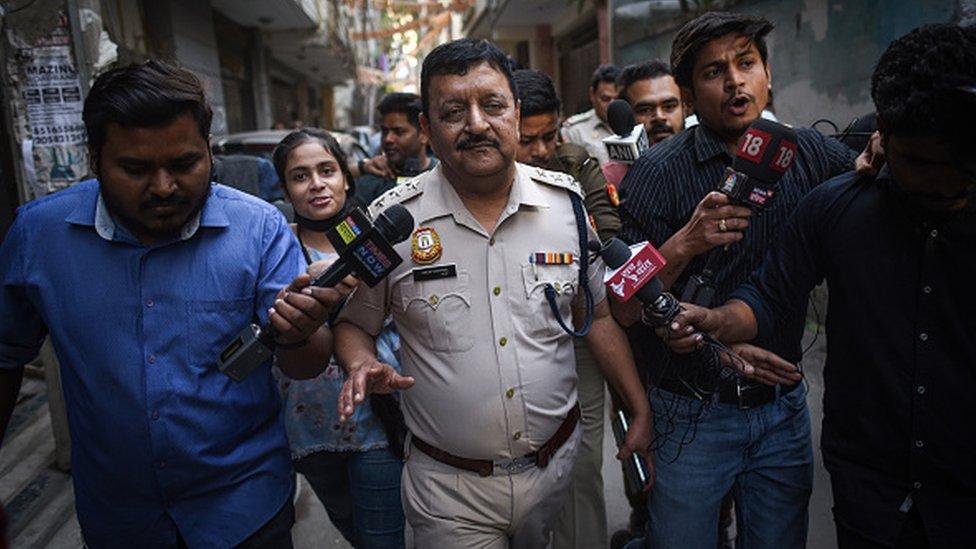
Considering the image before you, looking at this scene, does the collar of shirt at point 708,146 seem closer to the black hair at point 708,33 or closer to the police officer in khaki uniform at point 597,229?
the black hair at point 708,33

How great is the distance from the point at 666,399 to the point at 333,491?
1.31 metres

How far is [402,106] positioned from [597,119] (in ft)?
6.11

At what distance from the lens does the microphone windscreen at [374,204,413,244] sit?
64.0 inches

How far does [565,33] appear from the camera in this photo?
617 inches

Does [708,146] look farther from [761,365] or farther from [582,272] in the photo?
[761,365]

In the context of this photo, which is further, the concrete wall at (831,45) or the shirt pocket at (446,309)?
the concrete wall at (831,45)

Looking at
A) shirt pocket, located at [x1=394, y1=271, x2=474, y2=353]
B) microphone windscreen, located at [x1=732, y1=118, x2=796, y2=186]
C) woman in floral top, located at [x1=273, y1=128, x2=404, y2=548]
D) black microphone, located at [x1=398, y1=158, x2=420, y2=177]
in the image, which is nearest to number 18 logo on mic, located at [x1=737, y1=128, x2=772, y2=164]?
microphone windscreen, located at [x1=732, y1=118, x2=796, y2=186]

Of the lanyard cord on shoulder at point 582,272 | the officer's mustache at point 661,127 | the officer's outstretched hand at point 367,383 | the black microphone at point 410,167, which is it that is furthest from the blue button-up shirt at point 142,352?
the officer's mustache at point 661,127

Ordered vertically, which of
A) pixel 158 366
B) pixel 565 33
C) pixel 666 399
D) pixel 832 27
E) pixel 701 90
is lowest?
pixel 666 399

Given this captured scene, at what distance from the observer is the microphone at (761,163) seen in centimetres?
176

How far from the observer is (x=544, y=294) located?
201 centimetres

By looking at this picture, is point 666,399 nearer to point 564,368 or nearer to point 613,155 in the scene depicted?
point 564,368

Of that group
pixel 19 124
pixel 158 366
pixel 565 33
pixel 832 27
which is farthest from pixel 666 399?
pixel 565 33

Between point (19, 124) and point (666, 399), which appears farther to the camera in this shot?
point (19, 124)
